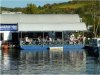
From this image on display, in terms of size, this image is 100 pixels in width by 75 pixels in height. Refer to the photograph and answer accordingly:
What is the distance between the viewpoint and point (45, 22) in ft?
261

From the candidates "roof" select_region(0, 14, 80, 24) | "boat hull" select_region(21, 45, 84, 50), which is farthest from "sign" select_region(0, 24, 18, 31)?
"boat hull" select_region(21, 45, 84, 50)

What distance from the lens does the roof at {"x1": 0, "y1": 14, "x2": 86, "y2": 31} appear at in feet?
248

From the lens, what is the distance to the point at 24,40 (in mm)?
72062

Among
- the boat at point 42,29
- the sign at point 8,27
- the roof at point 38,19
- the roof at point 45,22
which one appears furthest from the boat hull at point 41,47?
the roof at point 38,19

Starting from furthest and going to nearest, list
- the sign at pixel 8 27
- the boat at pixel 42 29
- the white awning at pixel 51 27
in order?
the sign at pixel 8 27 < the white awning at pixel 51 27 < the boat at pixel 42 29

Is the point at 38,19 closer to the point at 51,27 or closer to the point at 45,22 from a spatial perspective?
the point at 45,22

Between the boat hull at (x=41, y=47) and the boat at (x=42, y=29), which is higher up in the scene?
the boat at (x=42, y=29)

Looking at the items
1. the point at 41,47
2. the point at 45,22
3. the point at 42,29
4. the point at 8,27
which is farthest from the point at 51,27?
the point at 8,27

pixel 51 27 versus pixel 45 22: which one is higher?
pixel 45 22

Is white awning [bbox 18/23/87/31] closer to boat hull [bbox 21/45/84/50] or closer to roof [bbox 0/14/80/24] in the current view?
A: roof [bbox 0/14/80/24]

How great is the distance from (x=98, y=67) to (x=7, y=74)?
8.86 m

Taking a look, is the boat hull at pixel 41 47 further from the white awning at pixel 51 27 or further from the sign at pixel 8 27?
the sign at pixel 8 27

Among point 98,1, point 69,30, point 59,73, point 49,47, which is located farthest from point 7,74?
point 98,1

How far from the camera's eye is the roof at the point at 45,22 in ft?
248
